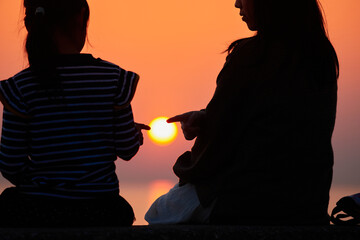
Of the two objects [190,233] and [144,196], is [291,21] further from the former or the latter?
[144,196]

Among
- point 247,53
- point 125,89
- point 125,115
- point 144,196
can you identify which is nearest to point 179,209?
point 125,115

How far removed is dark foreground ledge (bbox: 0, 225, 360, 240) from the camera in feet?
6.91

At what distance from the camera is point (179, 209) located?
2787 mm

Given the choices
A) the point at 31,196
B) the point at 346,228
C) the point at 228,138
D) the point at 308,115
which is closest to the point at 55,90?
the point at 31,196

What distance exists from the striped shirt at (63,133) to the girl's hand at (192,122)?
1.36ft

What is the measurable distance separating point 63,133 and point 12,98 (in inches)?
10.4

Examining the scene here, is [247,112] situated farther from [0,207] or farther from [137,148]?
[0,207]

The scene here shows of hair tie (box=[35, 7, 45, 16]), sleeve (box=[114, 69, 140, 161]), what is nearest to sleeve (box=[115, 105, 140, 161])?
sleeve (box=[114, 69, 140, 161])

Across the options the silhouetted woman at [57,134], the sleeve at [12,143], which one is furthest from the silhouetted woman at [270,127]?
the sleeve at [12,143]

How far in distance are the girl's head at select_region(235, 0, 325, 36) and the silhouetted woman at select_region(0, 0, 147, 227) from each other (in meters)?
0.79

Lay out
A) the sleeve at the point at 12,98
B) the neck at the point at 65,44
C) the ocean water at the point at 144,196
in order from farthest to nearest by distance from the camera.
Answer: the ocean water at the point at 144,196
the neck at the point at 65,44
the sleeve at the point at 12,98

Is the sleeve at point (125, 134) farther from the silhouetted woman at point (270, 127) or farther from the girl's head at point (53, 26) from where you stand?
the girl's head at point (53, 26)

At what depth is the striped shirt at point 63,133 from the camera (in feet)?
7.92

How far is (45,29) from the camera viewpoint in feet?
8.08
